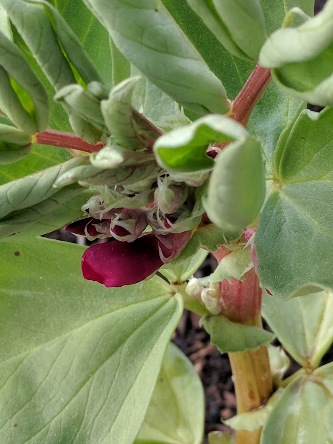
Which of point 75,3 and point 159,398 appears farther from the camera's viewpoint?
point 159,398

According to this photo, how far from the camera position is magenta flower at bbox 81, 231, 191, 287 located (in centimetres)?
58

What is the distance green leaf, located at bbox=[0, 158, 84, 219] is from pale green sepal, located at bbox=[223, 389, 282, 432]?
0.65 meters

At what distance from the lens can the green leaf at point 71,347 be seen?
775mm

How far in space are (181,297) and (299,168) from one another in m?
0.30

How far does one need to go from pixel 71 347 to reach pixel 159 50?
504 mm

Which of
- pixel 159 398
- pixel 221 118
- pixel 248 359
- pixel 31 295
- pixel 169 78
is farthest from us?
pixel 159 398

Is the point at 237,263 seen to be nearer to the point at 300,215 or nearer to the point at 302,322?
the point at 300,215

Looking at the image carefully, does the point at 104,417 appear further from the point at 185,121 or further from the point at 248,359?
the point at 185,121

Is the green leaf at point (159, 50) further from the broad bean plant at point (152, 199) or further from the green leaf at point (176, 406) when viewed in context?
the green leaf at point (176, 406)

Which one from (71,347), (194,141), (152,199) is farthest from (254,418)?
(194,141)

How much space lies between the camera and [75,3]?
71cm

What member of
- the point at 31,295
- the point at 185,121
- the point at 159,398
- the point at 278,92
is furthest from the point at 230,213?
the point at 159,398

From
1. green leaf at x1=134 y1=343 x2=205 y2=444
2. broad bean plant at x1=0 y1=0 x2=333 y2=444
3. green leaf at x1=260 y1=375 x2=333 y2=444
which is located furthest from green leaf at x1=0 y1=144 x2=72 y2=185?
green leaf at x1=134 y1=343 x2=205 y2=444

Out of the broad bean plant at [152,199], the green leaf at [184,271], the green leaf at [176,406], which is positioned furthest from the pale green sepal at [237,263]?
the green leaf at [176,406]
